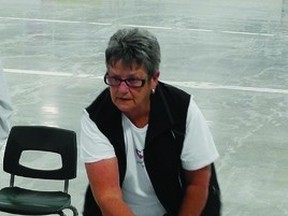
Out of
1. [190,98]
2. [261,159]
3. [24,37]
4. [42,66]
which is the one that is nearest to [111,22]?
[24,37]

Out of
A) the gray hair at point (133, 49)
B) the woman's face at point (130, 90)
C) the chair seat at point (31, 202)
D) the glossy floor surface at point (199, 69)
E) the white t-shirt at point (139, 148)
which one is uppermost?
the gray hair at point (133, 49)

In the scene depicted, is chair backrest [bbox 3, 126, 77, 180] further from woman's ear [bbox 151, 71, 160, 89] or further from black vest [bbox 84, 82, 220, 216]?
woman's ear [bbox 151, 71, 160, 89]

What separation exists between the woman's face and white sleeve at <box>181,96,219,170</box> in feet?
0.66

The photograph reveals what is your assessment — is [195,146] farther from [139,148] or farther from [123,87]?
[123,87]

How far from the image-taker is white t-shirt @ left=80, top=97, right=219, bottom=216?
258 centimetres

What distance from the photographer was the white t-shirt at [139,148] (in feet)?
8.46

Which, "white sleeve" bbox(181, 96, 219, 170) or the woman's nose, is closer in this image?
the woman's nose

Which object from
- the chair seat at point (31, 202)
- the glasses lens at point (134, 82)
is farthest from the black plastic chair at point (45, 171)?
the glasses lens at point (134, 82)

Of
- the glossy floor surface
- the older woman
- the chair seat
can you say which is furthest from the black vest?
the glossy floor surface

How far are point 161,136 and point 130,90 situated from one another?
241mm

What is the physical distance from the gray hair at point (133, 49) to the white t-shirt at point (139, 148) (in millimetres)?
285

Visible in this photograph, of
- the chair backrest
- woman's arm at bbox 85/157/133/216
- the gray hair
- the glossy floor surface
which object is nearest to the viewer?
the gray hair

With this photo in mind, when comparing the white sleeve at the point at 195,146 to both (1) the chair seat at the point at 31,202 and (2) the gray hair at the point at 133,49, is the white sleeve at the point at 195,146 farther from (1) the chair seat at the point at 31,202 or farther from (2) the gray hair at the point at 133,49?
(1) the chair seat at the point at 31,202

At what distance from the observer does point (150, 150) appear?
2562 mm
